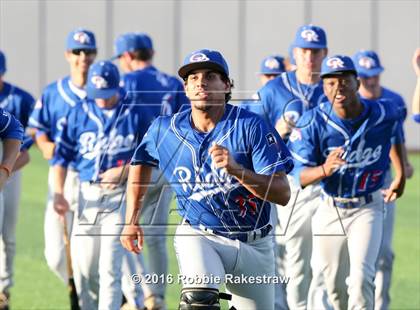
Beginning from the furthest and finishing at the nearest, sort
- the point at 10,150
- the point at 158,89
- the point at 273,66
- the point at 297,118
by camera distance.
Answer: the point at 273,66 < the point at 158,89 < the point at 297,118 < the point at 10,150

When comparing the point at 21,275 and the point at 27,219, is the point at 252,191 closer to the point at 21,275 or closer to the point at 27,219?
the point at 21,275

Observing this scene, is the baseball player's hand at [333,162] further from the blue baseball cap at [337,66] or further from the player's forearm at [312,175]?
the blue baseball cap at [337,66]

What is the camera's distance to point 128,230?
7316mm

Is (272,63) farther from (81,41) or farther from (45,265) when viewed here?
(45,265)

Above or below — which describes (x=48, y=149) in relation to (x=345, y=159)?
below

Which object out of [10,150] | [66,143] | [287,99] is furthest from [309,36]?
[10,150]

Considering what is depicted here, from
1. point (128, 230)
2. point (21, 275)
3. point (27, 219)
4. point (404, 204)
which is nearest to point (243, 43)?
point (404, 204)

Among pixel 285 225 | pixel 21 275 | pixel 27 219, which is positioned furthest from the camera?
pixel 27 219

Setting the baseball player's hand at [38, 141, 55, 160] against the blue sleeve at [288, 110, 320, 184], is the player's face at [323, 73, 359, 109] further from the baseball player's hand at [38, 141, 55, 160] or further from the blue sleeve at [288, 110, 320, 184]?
the baseball player's hand at [38, 141, 55, 160]

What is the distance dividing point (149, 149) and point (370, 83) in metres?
4.54

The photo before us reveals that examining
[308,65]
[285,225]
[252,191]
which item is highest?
[308,65]

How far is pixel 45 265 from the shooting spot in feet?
42.4

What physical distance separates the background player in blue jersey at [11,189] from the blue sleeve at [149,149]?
359 centimetres

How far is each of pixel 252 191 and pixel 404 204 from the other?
38.6ft
